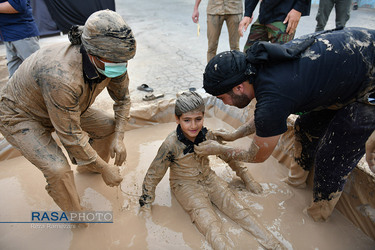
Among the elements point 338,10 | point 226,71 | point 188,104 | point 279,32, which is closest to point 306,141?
point 188,104

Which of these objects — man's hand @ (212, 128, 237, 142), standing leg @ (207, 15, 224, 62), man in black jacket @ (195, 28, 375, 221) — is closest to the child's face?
man's hand @ (212, 128, 237, 142)

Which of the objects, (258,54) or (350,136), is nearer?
(258,54)

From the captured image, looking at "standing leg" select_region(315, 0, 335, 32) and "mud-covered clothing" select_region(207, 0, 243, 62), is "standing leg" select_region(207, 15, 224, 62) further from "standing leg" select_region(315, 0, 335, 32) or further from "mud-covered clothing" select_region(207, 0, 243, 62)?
"standing leg" select_region(315, 0, 335, 32)

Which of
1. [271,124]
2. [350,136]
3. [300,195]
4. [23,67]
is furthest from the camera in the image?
[300,195]

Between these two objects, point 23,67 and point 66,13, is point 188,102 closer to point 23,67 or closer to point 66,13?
point 23,67

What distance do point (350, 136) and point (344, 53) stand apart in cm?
62

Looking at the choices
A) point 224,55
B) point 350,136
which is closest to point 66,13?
point 224,55

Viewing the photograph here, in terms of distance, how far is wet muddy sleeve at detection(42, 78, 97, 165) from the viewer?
1937 mm

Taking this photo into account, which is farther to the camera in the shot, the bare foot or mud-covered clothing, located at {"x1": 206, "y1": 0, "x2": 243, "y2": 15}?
mud-covered clothing, located at {"x1": 206, "y1": 0, "x2": 243, "y2": 15}

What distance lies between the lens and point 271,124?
1760 millimetres

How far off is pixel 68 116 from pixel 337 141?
80.2 inches

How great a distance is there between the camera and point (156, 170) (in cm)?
249

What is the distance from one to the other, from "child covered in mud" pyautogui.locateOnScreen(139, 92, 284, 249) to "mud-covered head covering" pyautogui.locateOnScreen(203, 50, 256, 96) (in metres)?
0.48

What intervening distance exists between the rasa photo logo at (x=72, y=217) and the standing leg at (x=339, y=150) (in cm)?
193
